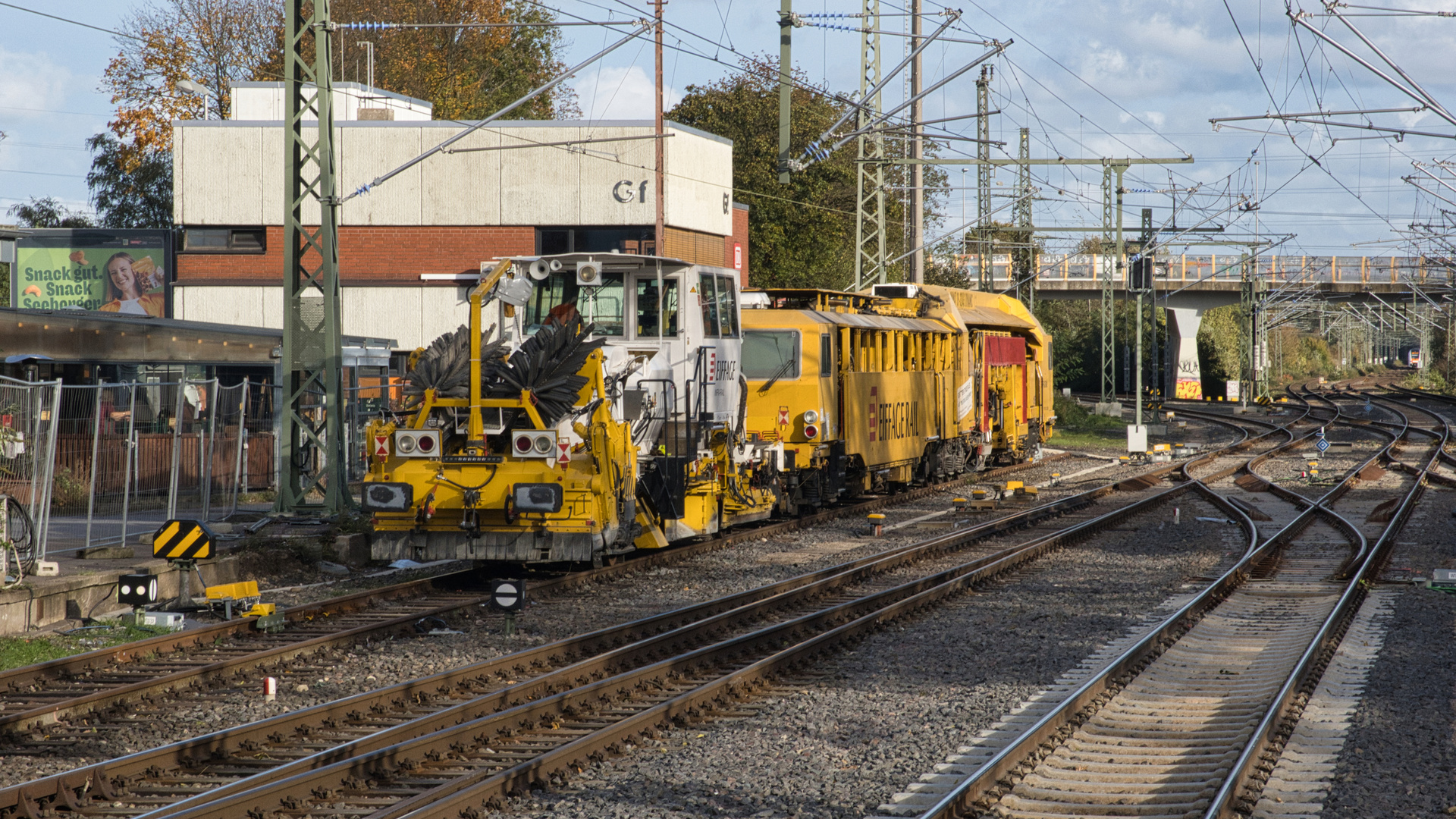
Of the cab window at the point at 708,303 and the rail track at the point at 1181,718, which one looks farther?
the cab window at the point at 708,303

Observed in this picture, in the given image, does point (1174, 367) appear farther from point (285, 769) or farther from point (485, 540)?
point (285, 769)

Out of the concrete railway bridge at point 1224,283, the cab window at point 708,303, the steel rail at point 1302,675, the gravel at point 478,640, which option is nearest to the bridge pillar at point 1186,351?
the concrete railway bridge at point 1224,283

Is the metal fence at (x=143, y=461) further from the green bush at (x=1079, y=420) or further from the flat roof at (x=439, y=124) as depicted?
the green bush at (x=1079, y=420)

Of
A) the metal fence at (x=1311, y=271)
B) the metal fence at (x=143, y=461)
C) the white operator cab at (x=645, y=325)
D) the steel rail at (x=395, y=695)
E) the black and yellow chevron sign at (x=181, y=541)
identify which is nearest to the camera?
the steel rail at (x=395, y=695)

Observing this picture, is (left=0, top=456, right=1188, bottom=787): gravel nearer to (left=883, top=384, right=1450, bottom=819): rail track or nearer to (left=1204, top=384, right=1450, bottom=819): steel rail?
(left=883, top=384, right=1450, bottom=819): rail track

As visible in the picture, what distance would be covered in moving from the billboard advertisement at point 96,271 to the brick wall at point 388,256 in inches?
75.0

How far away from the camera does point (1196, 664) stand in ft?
34.3

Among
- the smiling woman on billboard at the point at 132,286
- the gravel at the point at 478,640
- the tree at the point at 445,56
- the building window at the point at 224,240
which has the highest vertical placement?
the tree at the point at 445,56

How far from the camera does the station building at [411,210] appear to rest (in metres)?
35.9

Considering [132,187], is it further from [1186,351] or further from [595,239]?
[1186,351]

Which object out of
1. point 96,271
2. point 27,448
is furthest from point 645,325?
point 96,271

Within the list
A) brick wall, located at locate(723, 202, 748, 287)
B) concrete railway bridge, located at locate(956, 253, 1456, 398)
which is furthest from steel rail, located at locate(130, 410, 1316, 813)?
concrete railway bridge, located at locate(956, 253, 1456, 398)

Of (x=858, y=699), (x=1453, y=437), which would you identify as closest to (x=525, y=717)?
(x=858, y=699)

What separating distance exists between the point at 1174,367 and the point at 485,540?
70.3 metres
